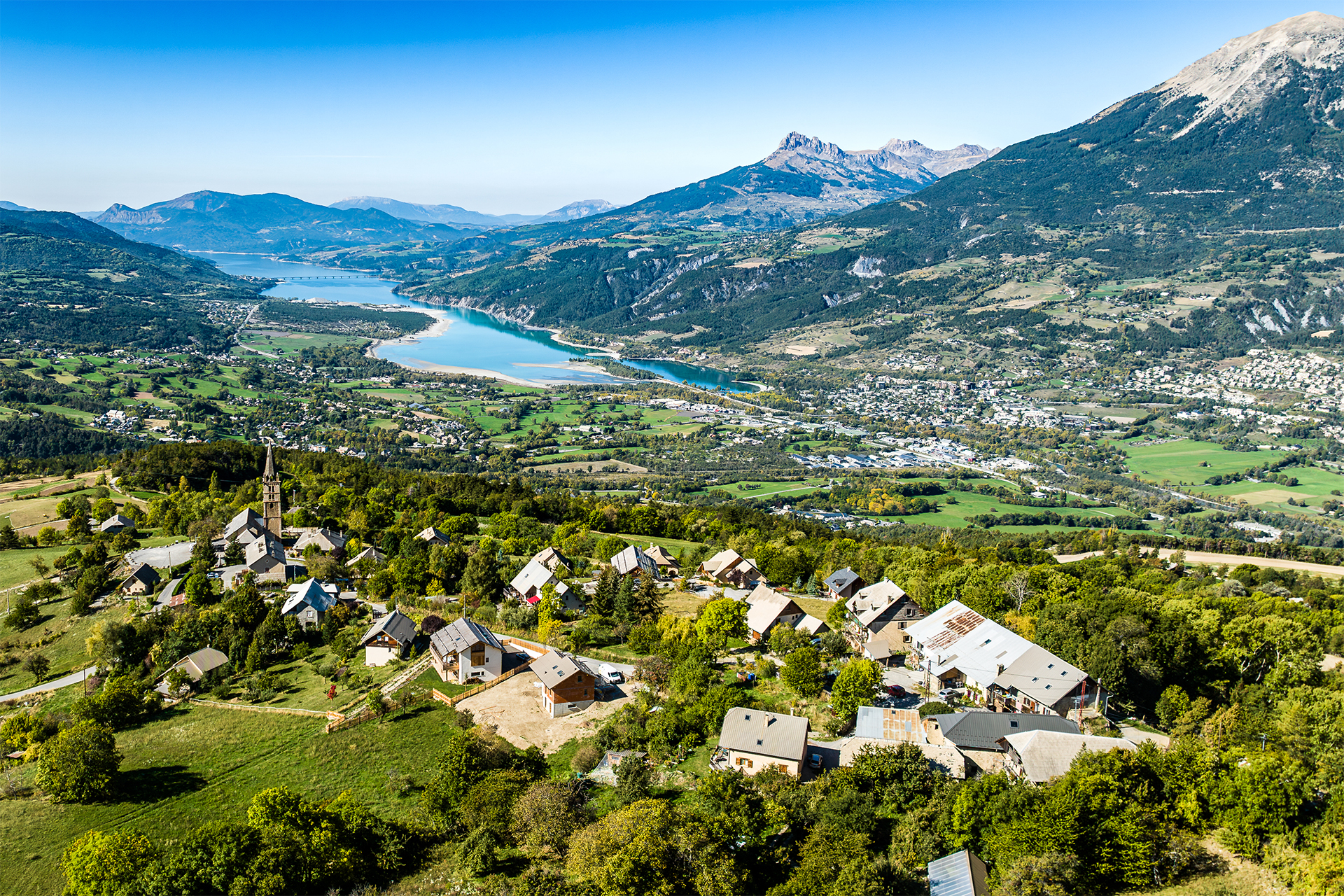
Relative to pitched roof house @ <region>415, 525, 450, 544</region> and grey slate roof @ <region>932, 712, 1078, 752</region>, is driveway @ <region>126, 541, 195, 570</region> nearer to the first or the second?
pitched roof house @ <region>415, 525, 450, 544</region>

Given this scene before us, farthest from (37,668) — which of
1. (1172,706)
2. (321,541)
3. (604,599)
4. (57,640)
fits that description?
(1172,706)

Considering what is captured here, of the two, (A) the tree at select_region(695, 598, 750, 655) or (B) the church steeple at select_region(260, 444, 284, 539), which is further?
(B) the church steeple at select_region(260, 444, 284, 539)

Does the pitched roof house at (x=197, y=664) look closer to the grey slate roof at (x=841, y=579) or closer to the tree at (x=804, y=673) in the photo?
the tree at (x=804, y=673)

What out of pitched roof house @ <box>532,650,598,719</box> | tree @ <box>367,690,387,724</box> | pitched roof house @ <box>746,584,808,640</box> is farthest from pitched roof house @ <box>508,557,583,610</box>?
tree @ <box>367,690,387,724</box>

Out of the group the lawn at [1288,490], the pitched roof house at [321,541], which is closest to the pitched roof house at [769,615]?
the pitched roof house at [321,541]

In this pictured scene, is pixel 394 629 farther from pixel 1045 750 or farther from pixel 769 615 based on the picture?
pixel 1045 750
